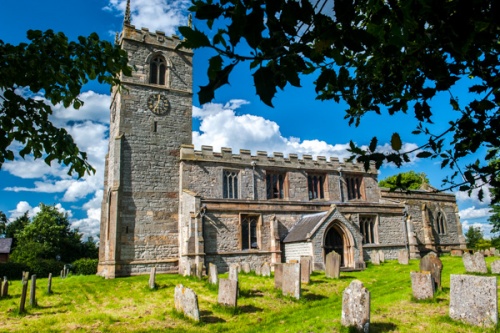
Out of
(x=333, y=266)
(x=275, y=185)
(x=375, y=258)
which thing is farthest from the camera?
(x=275, y=185)

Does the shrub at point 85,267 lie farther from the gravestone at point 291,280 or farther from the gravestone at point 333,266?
the gravestone at point 291,280

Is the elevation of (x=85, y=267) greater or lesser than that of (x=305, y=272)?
lesser

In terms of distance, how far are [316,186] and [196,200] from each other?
10.2 metres

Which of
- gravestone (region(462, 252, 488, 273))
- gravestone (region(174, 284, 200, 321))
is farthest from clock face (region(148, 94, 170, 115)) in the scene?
gravestone (region(462, 252, 488, 273))

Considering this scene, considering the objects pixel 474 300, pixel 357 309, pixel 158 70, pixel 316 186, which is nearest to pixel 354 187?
pixel 316 186

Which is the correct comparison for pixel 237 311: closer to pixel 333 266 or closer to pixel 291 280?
pixel 291 280

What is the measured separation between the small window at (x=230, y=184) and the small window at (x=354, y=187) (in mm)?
8854

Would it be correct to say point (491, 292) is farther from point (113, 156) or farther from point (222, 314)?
point (113, 156)

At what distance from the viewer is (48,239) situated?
39.5 meters

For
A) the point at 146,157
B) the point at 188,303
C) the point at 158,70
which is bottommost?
the point at 188,303

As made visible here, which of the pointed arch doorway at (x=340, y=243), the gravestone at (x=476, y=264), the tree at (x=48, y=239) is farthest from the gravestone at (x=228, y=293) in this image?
the tree at (x=48, y=239)

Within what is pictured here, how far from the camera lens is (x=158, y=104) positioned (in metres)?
22.9

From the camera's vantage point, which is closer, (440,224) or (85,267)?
(85,267)

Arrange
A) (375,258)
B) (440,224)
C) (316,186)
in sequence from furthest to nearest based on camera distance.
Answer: (440,224), (316,186), (375,258)
